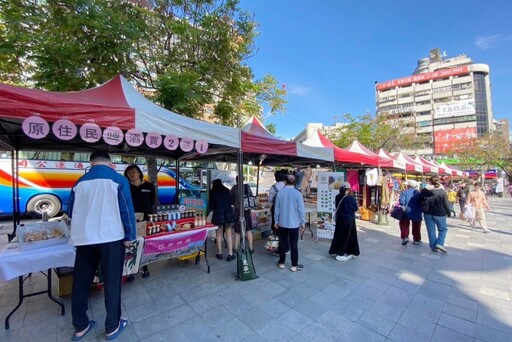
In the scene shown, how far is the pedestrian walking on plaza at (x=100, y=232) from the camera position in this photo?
2.15m

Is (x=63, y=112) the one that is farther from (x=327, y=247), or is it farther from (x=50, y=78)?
(x=327, y=247)

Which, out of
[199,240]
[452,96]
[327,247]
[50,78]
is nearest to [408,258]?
[327,247]

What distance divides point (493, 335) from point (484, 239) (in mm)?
Answer: 5742

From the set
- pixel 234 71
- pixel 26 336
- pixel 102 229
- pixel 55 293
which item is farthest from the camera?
pixel 234 71

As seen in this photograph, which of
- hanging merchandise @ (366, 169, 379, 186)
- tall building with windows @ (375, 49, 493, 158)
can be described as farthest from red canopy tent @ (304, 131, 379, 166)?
tall building with windows @ (375, 49, 493, 158)

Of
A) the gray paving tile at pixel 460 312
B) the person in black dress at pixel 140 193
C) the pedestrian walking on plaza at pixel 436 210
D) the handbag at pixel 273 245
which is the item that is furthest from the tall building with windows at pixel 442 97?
the person in black dress at pixel 140 193

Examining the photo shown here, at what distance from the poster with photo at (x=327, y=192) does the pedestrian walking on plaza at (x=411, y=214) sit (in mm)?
1641

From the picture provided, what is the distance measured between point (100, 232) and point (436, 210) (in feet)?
20.3

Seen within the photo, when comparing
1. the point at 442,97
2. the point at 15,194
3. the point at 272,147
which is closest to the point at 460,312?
the point at 272,147

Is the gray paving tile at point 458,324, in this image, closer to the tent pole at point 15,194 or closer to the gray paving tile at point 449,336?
the gray paving tile at point 449,336

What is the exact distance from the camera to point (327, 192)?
6098mm

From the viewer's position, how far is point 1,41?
4.12 metres

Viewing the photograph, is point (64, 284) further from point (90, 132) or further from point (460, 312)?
point (460, 312)

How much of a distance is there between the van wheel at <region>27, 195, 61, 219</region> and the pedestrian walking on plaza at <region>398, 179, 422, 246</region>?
11.4 meters
